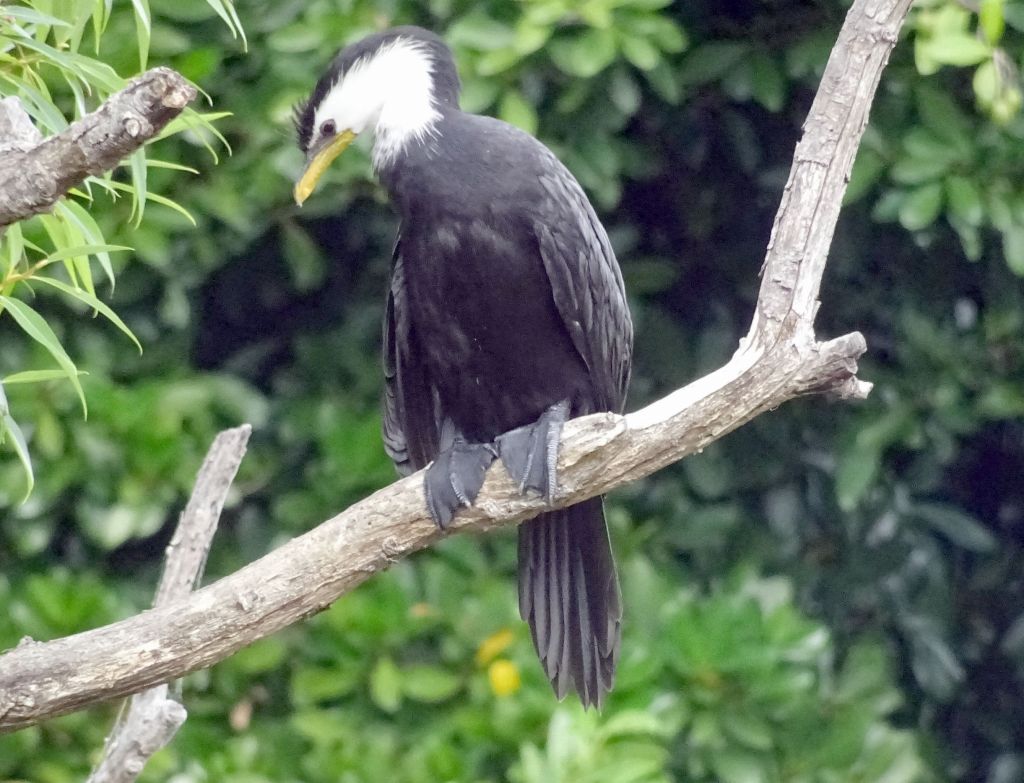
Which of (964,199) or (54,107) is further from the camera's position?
(964,199)

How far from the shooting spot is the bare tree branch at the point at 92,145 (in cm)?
127

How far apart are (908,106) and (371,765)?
60.5 inches

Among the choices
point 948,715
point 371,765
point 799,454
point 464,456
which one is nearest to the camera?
point 464,456

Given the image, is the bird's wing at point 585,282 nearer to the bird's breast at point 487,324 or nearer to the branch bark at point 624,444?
the bird's breast at point 487,324

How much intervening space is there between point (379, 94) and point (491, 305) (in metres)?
0.39

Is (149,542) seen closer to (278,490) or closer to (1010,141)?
(278,490)

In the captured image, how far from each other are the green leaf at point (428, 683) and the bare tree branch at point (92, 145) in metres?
1.45

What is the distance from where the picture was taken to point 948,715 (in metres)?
3.24

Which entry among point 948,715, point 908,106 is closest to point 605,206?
point 908,106

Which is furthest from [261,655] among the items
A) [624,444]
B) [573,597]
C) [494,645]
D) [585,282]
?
[624,444]

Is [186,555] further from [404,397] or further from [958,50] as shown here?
[958,50]

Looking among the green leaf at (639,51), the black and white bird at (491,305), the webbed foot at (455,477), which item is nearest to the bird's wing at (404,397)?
the black and white bird at (491,305)

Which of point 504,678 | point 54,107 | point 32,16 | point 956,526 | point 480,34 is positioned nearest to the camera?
point 32,16

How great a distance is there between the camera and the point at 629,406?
291 centimetres
